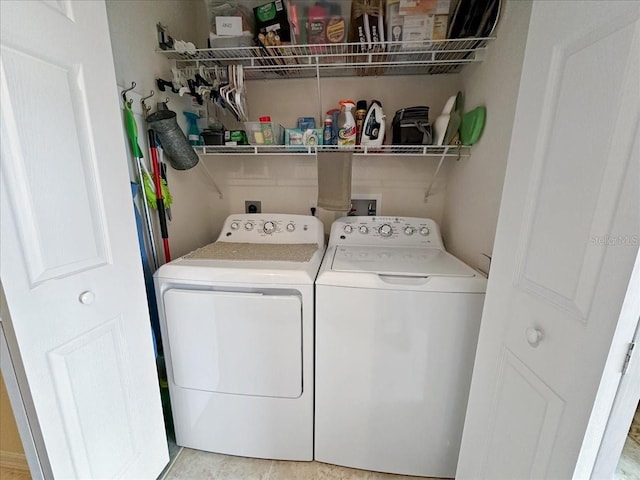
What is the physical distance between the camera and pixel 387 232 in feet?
5.57

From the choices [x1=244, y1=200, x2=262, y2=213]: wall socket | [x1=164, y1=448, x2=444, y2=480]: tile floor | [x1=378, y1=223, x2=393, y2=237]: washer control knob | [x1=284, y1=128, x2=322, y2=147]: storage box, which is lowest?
[x1=164, y1=448, x2=444, y2=480]: tile floor

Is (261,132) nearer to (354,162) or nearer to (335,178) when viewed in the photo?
(335,178)

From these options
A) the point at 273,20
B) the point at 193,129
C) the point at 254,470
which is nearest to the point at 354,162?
the point at 273,20

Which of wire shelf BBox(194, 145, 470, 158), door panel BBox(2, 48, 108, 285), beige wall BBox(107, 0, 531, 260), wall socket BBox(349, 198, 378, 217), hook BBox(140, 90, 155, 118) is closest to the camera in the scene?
door panel BBox(2, 48, 108, 285)

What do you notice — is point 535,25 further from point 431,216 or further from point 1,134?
point 1,134

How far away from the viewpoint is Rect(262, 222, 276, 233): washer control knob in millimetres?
1731

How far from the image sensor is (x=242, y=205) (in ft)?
6.86

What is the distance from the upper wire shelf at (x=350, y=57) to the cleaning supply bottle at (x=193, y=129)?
0.28 m

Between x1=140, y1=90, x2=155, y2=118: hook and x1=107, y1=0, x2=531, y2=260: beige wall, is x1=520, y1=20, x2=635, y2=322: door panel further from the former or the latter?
x1=140, y1=90, x2=155, y2=118: hook

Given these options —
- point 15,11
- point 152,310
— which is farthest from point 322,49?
point 152,310

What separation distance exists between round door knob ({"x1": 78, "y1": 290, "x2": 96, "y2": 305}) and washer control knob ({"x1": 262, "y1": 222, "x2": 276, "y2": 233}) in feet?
3.15

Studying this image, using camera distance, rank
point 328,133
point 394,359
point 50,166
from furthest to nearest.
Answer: point 328,133, point 394,359, point 50,166

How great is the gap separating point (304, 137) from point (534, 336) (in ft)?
4.70

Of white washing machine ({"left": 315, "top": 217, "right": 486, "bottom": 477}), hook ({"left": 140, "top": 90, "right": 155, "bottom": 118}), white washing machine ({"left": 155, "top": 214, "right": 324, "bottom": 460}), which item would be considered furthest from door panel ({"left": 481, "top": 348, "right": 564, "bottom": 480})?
hook ({"left": 140, "top": 90, "right": 155, "bottom": 118})
